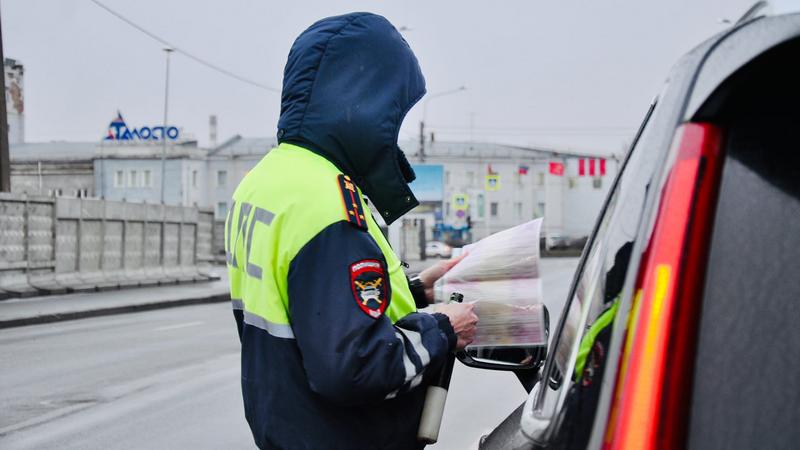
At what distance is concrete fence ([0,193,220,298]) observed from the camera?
19859mm

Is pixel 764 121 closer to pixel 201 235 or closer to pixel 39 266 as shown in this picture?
pixel 39 266

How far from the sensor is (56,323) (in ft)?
52.8

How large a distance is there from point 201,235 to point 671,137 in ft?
94.8

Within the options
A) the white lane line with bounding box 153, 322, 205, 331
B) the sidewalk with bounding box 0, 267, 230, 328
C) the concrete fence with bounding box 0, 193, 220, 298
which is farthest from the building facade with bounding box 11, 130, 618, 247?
the white lane line with bounding box 153, 322, 205, 331

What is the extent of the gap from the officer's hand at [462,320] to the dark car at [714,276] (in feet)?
2.96

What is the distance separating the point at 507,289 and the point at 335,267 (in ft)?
1.58

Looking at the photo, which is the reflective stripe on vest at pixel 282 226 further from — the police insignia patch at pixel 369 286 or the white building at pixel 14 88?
the white building at pixel 14 88

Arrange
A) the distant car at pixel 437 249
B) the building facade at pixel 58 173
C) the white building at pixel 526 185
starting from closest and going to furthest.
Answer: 1. the distant car at pixel 437 249
2. the building facade at pixel 58 173
3. the white building at pixel 526 185

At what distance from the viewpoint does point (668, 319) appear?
3.96ft

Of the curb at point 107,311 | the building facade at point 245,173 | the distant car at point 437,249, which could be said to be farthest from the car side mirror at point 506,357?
the building facade at point 245,173

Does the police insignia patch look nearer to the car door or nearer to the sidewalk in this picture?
the car door

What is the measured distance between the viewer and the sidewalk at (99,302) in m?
16.0

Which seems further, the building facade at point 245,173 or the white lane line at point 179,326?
the building facade at point 245,173

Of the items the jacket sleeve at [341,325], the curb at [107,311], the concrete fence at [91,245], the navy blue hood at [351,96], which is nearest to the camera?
the jacket sleeve at [341,325]
